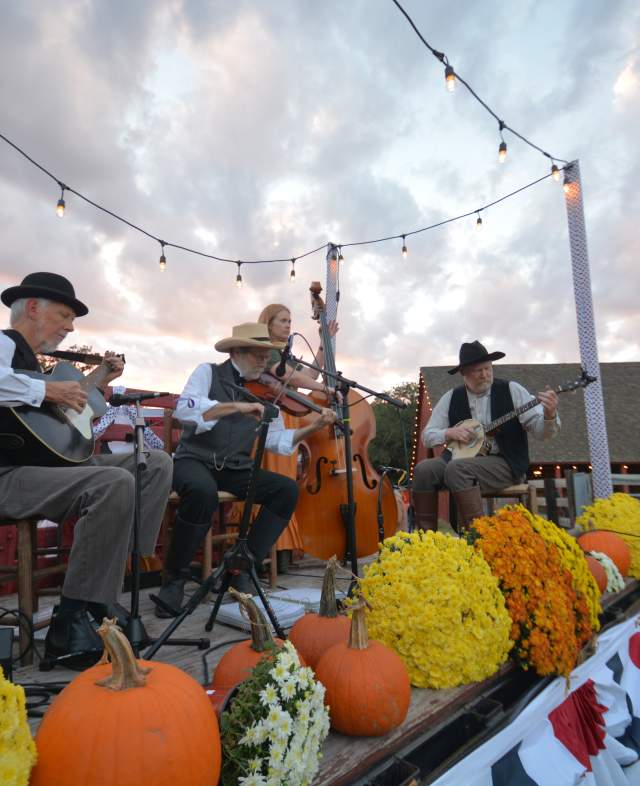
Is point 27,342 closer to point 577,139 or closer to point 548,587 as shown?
point 548,587

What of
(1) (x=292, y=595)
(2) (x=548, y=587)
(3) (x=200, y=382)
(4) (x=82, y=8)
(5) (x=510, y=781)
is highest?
(4) (x=82, y=8)

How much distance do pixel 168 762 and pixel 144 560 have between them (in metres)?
3.20

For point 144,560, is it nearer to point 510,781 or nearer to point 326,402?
point 326,402

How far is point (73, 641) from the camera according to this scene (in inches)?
80.1

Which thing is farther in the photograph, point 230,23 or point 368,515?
point 230,23

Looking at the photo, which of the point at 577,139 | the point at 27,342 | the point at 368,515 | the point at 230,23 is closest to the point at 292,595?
the point at 368,515

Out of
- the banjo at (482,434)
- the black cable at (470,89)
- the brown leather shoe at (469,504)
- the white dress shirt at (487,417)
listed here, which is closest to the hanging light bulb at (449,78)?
the black cable at (470,89)

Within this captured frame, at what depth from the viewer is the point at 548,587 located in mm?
2256

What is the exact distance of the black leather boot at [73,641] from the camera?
2012mm

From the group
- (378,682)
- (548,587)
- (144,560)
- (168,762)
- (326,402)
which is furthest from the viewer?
(326,402)

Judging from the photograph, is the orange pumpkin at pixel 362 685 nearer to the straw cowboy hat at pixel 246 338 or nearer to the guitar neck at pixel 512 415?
the straw cowboy hat at pixel 246 338

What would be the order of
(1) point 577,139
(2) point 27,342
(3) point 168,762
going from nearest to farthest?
1. (3) point 168,762
2. (2) point 27,342
3. (1) point 577,139

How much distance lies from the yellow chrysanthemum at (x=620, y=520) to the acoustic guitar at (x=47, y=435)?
3807 millimetres

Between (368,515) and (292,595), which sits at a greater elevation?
(368,515)
